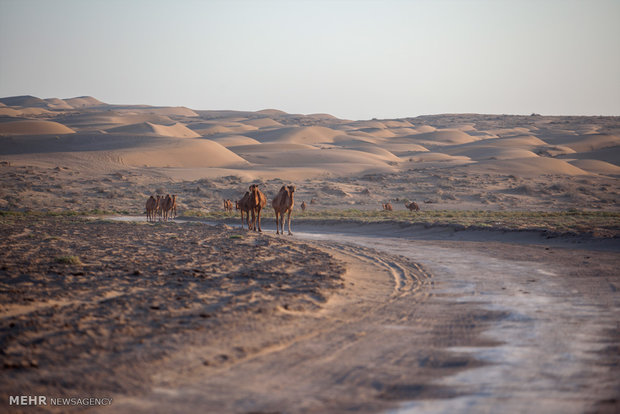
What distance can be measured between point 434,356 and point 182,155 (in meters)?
71.9

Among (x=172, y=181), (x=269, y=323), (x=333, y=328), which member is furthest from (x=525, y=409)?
(x=172, y=181)

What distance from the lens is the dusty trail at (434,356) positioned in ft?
16.1

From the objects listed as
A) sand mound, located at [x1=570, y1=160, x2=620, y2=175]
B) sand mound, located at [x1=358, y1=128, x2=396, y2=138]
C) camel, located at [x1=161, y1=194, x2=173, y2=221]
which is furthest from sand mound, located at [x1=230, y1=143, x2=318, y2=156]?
camel, located at [x1=161, y1=194, x2=173, y2=221]

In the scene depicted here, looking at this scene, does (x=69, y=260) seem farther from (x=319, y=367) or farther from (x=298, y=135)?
(x=298, y=135)

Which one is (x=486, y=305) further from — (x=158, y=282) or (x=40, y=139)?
Result: (x=40, y=139)

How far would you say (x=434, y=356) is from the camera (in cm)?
625

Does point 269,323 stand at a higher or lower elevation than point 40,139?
lower

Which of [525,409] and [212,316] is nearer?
[525,409]

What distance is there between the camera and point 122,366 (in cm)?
560

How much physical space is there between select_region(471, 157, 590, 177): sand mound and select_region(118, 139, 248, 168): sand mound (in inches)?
1325

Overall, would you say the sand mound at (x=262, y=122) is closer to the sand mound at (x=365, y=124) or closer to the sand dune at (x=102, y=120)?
the sand mound at (x=365, y=124)

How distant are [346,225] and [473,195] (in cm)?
2616

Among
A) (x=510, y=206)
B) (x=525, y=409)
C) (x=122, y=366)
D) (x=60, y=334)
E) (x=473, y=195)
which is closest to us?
(x=525, y=409)

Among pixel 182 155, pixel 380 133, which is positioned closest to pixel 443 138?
pixel 380 133
